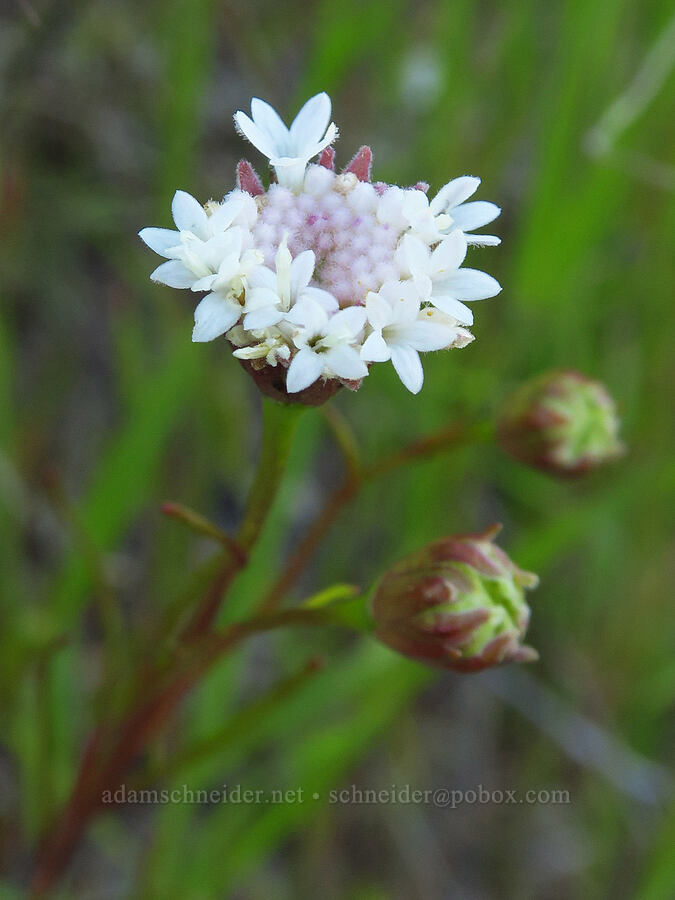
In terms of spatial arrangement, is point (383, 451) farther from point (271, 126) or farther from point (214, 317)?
point (214, 317)

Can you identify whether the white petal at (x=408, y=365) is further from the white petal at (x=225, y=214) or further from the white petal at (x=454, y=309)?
the white petal at (x=225, y=214)

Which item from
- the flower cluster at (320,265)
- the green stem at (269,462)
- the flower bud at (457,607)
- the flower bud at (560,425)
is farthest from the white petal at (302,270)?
the flower bud at (560,425)

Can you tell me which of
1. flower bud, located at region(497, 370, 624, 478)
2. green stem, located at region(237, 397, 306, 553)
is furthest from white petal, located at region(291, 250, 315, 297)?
flower bud, located at region(497, 370, 624, 478)

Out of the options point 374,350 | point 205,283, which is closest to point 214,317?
point 205,283

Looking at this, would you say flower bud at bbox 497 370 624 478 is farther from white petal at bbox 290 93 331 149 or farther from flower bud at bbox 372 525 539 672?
white petal at bbox 290 93 331 149

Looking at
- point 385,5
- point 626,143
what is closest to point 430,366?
point 626,143
